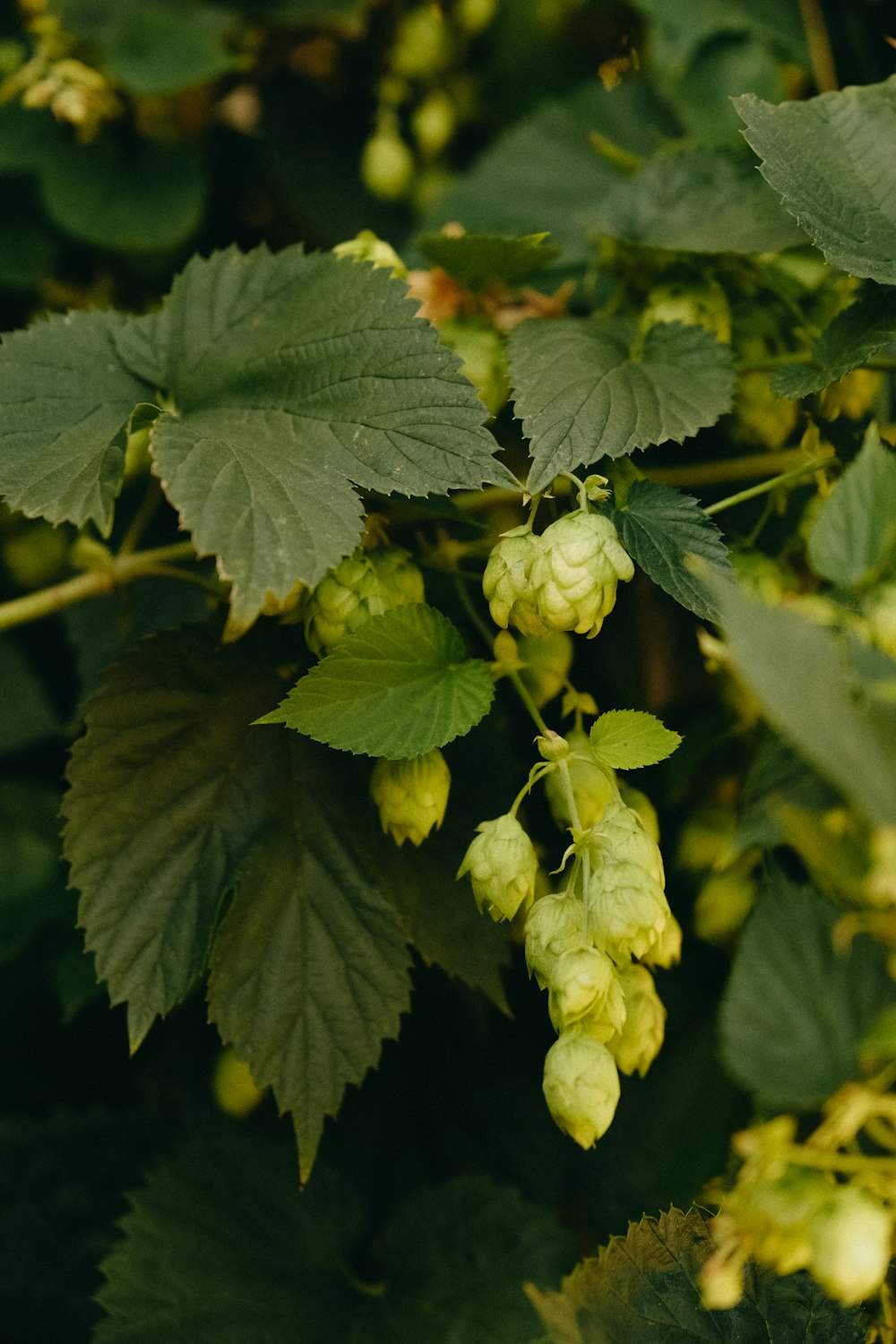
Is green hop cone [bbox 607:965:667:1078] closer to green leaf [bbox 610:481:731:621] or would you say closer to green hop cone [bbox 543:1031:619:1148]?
green hop cone [bbox 543:1031:619:1148]

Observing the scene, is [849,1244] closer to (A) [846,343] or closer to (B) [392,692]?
(B) [392,692]

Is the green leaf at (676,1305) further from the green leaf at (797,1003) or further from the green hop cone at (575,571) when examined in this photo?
the green hop cone at (575,571)

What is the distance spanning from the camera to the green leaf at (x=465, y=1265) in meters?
0.90

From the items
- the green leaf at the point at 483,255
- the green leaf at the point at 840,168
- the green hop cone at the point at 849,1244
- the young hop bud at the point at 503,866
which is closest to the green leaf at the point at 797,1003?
the green hop cone at the point at 849,1244

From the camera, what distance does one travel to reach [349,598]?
0.72 metres

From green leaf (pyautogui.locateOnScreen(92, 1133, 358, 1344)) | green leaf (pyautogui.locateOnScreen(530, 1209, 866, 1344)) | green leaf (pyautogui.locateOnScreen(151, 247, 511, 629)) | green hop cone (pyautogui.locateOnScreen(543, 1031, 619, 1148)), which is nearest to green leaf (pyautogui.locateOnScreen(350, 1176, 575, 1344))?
green leaf (pyautogui.locateOnScreen(92, 1133, 358, 1344))

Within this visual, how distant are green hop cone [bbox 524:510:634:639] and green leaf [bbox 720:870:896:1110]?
0.19 metres

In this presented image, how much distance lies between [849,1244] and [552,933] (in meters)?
0.23

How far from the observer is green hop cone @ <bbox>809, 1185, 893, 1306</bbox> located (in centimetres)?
42

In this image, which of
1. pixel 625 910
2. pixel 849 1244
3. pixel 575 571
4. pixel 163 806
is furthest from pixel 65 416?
pixel 849 1244

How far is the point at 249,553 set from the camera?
2.12 feet

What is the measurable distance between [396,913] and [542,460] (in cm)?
33

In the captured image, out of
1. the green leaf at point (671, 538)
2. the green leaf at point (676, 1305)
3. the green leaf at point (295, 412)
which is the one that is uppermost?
the green leaf at point (295, 412)

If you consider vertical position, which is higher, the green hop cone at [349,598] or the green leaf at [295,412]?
the green leaf at [295,412]
